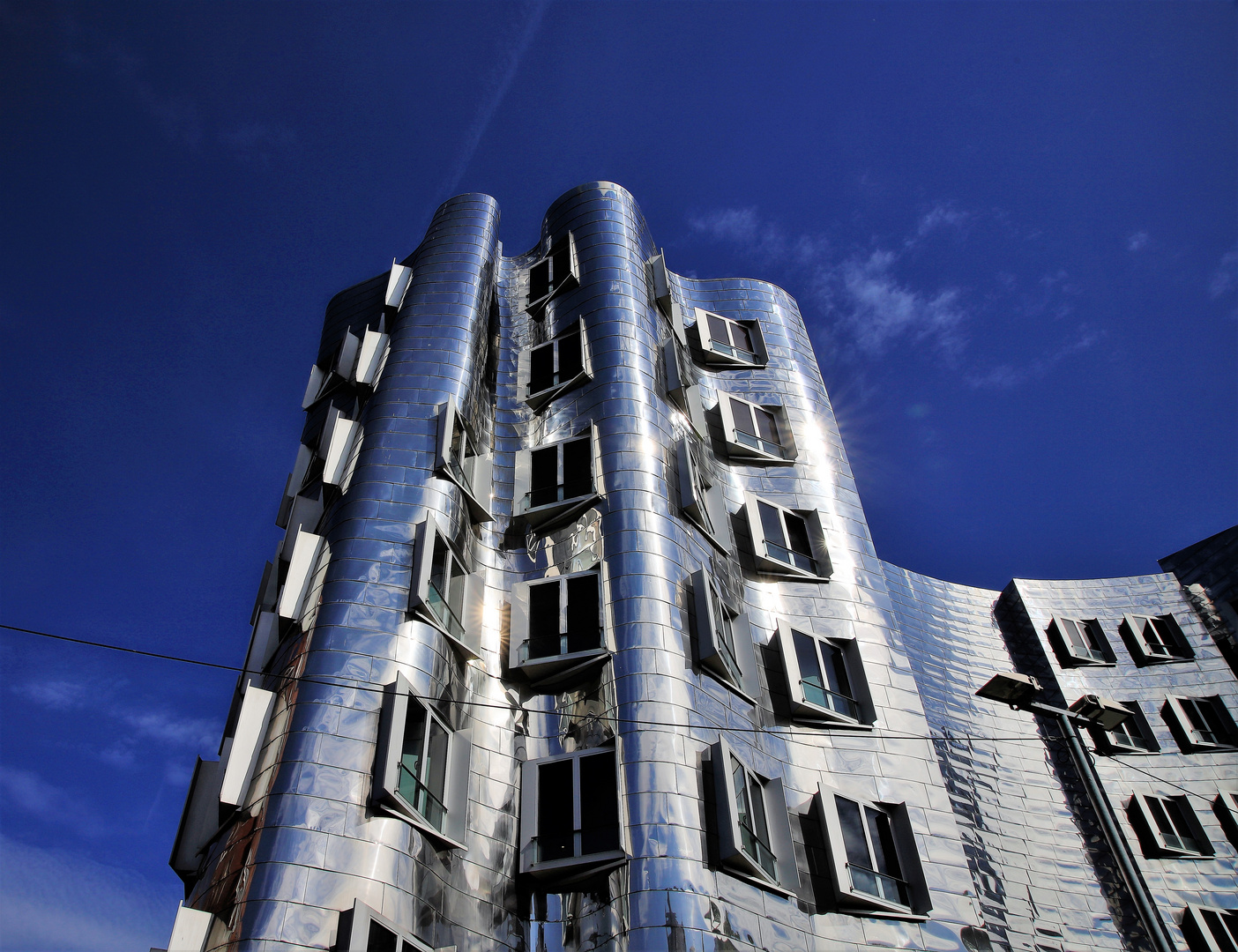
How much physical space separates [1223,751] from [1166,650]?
4735mm

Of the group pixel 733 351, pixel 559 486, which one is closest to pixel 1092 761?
pixel 559 486

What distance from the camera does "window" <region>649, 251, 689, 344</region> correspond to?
105 feet

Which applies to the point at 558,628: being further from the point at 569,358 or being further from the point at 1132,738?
the point at 1132,738

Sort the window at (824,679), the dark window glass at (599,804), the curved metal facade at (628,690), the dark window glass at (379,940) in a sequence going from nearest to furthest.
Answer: the dark window glass at (379,940) → the curved metal facade at (628,690) → the dark window glass at (599,804) → the window at (824,679)

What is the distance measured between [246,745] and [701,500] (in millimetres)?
13189

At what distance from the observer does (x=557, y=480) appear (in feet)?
81.7

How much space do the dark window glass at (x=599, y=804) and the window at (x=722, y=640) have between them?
361 centimetres

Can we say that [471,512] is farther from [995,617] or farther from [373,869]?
[995,617]

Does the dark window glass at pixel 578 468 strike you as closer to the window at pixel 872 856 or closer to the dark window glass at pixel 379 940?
the window at pixel 872 856

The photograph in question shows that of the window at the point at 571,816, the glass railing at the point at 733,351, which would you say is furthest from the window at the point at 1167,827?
the window at the point at 571,816

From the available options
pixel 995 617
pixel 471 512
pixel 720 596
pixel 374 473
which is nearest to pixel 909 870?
pixel 720 596

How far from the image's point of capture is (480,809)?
19.0 metres

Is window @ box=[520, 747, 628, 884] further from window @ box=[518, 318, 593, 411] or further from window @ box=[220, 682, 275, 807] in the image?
window @ box=[518, 318, 593, 411]

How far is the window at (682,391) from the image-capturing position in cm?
2820
